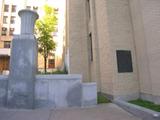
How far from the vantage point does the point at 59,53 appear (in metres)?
32.5

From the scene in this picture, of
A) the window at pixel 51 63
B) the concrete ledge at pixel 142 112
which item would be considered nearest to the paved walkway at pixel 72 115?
the concrete ledge at pixel 142 112

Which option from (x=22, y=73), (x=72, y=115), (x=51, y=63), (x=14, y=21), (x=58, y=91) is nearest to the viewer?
(x=72, y=115)

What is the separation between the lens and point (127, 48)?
971 cm

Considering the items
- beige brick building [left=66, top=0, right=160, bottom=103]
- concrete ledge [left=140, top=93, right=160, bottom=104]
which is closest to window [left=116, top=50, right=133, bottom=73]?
beige brick building [left=66, top=0, right=160, bottom=103]

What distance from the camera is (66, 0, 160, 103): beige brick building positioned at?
852 centimetres

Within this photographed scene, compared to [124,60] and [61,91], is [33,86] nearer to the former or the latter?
[61,91]

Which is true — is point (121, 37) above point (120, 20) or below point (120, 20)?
below

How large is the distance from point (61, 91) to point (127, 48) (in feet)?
13.7

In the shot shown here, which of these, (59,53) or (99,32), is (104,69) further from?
(59,53)

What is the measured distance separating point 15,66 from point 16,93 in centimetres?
119

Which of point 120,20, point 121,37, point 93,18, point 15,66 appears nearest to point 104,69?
point 121,37

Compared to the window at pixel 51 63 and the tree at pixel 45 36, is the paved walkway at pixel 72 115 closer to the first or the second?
the tree at pixel 45 36

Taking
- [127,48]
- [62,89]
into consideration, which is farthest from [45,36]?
[62,89]

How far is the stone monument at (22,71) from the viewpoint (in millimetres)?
7988
